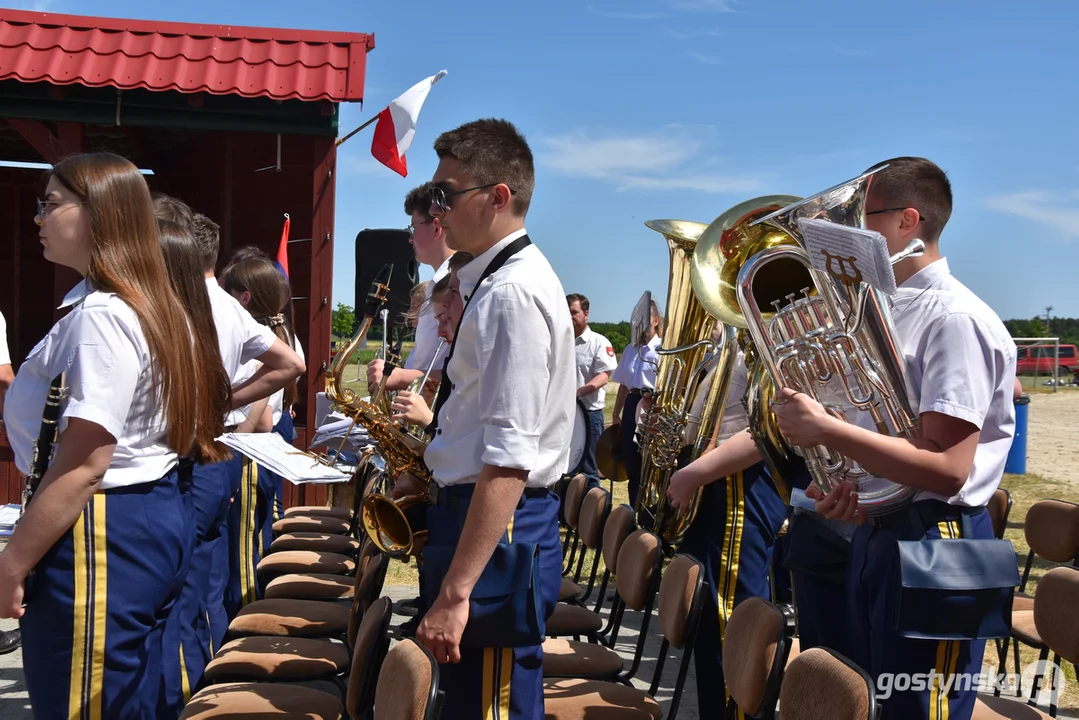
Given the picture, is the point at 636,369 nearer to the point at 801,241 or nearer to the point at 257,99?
the point at 257,99

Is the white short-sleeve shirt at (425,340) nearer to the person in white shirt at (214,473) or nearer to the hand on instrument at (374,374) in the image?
the hand on instrument at (374,374)

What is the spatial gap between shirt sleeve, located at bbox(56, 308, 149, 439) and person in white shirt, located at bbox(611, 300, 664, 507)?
2.60 metres

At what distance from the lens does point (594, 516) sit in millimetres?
4555

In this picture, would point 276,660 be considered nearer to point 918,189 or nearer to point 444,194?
point 444,194

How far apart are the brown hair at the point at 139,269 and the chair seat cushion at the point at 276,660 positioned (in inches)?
42.5

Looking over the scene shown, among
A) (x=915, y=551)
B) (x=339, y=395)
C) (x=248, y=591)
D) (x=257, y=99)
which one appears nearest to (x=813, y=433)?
(x=915, y=551)

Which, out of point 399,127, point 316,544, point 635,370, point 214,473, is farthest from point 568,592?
point 399,127

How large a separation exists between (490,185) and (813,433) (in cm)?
100

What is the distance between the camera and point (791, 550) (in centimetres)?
287

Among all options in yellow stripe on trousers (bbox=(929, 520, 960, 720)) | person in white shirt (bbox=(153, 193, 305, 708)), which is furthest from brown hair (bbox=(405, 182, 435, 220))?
yellow stripe on trousers (bbox=(929, 520, 960, 720))

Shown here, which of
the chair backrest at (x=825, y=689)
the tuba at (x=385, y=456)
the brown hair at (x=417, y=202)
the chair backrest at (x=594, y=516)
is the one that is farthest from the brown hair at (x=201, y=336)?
the chair backrest at (x=594, y=516)

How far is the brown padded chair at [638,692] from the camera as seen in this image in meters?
2.98

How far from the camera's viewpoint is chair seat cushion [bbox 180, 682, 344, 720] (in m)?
2.83

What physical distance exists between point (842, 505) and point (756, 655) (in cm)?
46
